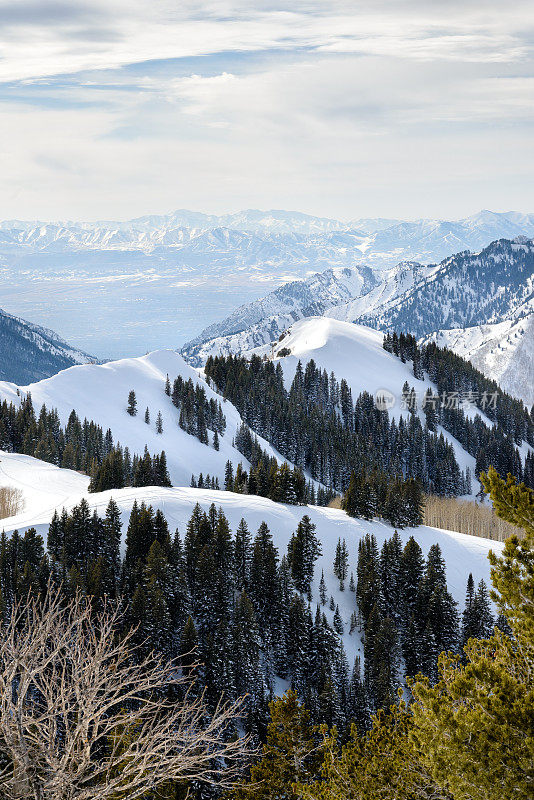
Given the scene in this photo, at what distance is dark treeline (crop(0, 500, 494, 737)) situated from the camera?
7138 centimetres

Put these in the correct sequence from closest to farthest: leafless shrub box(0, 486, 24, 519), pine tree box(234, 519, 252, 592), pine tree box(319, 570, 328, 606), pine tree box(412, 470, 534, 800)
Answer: pine tree box(412, 470, 534, 800) → pine tree box(234, 519, 252, 592) → pine tree box(319, 570, 328, 606) → leafless shrub box(0, 486, 24, 519)

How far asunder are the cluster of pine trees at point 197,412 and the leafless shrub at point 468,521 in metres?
64.4

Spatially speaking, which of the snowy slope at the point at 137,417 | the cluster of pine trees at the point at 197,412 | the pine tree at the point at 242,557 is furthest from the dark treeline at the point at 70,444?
the pine tree at the point at 242,557

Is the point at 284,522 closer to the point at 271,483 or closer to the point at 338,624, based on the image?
the point at 271,483

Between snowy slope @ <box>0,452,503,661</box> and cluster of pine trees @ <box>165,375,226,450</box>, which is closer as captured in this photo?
snowy slope @ <box>0,452,503,661</box>

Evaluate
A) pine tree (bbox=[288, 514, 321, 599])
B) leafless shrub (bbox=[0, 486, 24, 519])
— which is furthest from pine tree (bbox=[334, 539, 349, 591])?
leafless shrub (bbox=[0, 486, 24, 519])

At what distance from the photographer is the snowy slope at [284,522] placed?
90625 millimetres

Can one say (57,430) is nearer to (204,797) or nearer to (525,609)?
(204,797)

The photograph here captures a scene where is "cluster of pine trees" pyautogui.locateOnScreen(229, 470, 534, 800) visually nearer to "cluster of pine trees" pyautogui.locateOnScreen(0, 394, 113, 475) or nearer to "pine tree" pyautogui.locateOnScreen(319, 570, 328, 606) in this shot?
"pine tree" pyautogui.locateOnScreen(319, 570, 328, 606)

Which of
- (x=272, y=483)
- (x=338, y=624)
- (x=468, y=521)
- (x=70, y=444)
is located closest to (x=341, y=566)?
(x=338, y=624)

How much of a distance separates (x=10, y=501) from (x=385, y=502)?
225 feet

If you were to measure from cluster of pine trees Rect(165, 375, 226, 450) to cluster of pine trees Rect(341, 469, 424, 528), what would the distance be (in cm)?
7235

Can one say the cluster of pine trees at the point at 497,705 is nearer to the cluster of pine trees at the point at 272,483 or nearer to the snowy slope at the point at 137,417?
the cluster of pine trees at the point at 272,483

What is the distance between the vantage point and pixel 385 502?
11012cm
